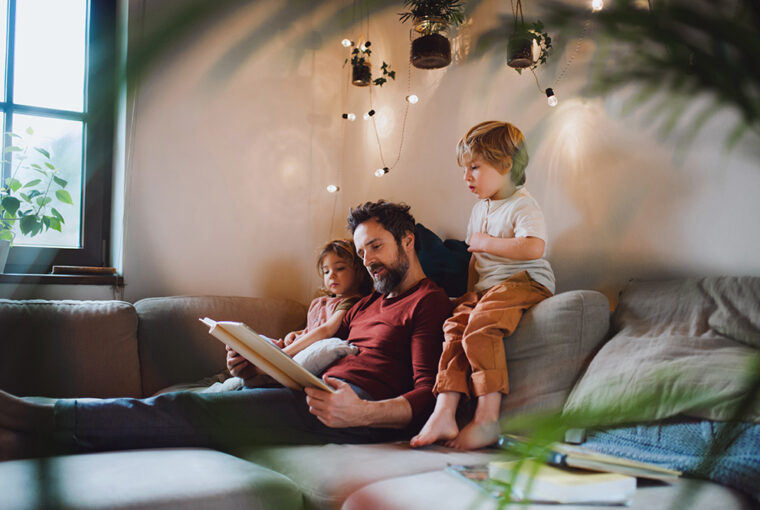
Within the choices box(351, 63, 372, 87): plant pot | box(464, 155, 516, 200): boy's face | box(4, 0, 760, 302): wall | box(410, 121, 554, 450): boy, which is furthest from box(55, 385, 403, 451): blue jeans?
box(351, 63, 372, 87): plant pot

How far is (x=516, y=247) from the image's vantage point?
1761 mm

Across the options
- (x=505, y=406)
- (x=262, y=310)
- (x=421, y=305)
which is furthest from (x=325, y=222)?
(x=505, y=406)

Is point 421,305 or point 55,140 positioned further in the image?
point 421,305

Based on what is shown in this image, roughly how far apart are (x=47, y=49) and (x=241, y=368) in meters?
1.80

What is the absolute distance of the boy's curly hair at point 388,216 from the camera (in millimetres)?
2033

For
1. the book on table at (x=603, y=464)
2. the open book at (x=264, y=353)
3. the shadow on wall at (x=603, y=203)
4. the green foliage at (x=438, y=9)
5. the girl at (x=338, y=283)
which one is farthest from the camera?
the girl at (x=338, y=283)

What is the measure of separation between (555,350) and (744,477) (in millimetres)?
606

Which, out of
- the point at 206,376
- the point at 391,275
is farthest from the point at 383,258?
the point at 206,376

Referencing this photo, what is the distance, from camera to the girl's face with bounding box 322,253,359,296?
2404 mm

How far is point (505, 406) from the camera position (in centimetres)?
158

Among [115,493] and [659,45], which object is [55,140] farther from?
[115,493]

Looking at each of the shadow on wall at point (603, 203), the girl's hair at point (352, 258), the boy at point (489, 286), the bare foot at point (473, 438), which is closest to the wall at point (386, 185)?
the shadow on wall at point (603, 203)

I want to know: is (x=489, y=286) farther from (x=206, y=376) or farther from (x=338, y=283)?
(x=206, y=376)

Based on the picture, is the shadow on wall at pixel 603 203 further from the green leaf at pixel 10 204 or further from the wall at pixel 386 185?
the green leaf at pixel 10 204
